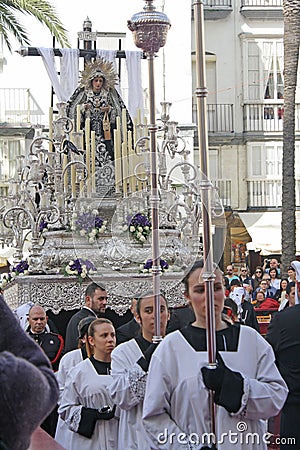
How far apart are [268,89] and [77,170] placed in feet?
68.9

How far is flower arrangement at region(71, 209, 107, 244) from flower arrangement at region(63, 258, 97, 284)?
457mm

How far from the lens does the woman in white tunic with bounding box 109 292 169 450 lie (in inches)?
213

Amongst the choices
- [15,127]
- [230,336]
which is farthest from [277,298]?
[15,127]

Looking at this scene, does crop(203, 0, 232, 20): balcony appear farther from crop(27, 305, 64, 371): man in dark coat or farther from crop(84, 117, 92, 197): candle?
crop(27, 305, 64, 371): man in dark coat

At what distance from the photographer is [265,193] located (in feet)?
102

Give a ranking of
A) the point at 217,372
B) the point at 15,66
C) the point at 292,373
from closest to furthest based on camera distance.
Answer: the point at 217,372 → the point at 292,373 → the point at 15,66

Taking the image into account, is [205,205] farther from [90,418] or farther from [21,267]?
[21,267]

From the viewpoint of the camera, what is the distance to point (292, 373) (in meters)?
6.12

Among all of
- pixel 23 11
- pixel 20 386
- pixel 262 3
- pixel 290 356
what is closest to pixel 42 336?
pixel 290 356

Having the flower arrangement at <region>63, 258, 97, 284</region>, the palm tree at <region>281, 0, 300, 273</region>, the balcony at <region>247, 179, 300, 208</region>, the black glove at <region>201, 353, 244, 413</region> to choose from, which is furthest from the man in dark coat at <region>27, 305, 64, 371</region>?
the balcony at <region>247, 179, 300, 208</region>

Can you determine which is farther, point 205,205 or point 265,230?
point 265,230

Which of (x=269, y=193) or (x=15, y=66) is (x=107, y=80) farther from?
(x=269, y=193)

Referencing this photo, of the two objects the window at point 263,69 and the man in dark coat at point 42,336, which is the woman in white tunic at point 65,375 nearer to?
the man in dark coat at point 42,336

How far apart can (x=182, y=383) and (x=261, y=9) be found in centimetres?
2807
